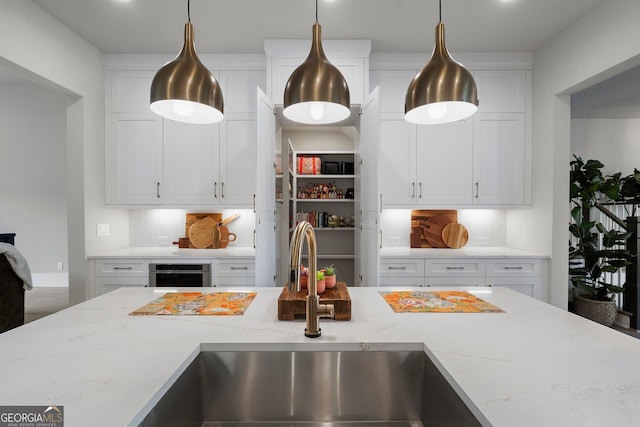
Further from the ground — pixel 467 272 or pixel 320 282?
pixel 320 282

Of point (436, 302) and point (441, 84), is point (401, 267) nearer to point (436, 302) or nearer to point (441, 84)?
point (436, 302)

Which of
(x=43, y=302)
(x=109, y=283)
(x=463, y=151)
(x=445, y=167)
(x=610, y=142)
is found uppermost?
(x=610, y=142)

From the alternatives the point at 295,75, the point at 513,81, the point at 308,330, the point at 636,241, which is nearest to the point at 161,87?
the point at 295,75

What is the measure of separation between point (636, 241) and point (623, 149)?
1.96 meters

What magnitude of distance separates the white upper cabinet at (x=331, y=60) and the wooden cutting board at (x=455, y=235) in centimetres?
168

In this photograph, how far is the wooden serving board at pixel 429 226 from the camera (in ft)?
11.7

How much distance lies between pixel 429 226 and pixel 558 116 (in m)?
1.56

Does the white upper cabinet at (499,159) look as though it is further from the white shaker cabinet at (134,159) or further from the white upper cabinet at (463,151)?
the white shaker cabinet at (134,159)

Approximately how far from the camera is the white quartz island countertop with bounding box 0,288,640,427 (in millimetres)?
665

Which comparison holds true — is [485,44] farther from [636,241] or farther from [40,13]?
[40,13]

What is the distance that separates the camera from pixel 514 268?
120 inches

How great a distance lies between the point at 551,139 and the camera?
118 inches

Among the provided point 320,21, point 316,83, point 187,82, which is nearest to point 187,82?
point 187,82

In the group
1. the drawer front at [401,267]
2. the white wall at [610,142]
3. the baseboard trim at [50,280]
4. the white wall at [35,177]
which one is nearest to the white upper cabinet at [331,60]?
the drawer front at [401,267]
